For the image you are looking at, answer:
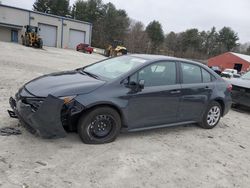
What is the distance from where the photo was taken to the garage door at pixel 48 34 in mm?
44062

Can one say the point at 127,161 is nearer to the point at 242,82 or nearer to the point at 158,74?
the point at 158,74

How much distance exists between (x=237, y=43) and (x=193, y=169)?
Result: 86.9 metres

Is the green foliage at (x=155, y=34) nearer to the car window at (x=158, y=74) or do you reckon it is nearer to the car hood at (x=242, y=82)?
the car hood at (x=242, y=82)

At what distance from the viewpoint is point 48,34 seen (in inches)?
1759

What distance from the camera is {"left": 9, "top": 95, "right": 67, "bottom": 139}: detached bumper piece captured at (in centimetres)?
404

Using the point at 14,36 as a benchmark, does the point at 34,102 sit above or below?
below

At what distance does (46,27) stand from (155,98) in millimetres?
42742

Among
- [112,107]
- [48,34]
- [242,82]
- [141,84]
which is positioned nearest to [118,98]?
[112,107]

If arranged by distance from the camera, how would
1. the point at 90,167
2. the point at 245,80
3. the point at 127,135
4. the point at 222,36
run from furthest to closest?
the point at 222,36 < the point at 245,80 < the point at 127,135 < the point at 90,167

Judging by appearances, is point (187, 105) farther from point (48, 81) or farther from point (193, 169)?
point (48, 81)

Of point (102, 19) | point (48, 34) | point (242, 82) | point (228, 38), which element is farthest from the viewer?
point (228, 38)

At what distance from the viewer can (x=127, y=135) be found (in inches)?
207

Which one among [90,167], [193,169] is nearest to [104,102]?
[90,167]

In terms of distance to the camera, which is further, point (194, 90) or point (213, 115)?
point (213, 115)
